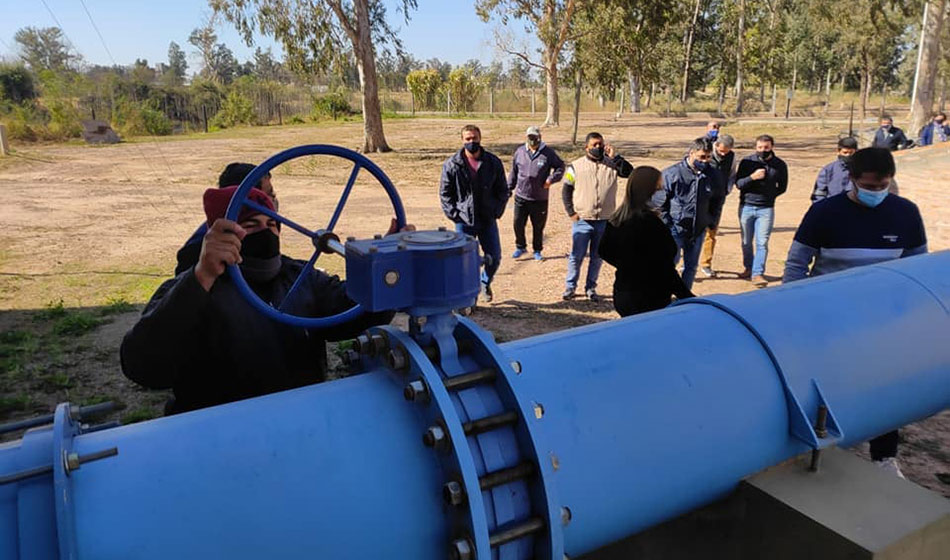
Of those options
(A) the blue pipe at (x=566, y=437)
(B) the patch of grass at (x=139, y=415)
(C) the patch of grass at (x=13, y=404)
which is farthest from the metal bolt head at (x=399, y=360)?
(C) the patch of grass at (x=13, y=404)

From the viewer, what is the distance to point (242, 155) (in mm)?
21016

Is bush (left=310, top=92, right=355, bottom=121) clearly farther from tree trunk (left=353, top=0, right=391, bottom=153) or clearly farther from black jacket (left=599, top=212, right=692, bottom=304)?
black jacket (left=599, top=212, right=692, bottom=304)

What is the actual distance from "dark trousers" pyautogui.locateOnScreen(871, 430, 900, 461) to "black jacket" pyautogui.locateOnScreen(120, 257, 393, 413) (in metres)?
2.55

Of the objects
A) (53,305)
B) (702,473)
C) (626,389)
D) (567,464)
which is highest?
(626,389)

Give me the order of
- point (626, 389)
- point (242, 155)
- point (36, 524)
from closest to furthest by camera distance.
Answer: point (36, 524), point (626, 389), point (242, 155)

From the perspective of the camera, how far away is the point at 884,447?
325 cm

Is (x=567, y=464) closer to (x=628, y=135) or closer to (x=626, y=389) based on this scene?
(x=626, y=389)

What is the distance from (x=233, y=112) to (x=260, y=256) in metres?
36.0

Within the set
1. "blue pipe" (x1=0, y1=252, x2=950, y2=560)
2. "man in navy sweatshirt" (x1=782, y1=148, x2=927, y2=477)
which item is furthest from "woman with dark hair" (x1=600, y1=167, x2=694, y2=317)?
"blue pipe" (x1=0, y1=252, x2=950, y2=560)

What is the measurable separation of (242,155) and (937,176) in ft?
59.7

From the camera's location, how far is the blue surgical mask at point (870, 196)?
3262 millimetres

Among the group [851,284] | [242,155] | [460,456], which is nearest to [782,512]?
[851,284]

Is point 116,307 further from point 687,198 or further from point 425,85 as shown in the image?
point 425,85

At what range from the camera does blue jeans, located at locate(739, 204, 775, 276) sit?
709cm
